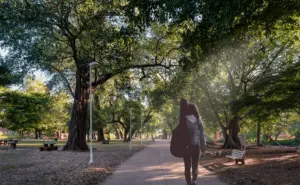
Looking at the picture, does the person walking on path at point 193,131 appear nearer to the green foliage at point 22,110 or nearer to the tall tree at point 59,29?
the tall tree at point 59,29

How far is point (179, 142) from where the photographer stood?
6148mm

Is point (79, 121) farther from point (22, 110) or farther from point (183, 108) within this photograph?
point (22, 110)

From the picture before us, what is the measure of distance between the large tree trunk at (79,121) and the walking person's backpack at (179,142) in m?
18.1

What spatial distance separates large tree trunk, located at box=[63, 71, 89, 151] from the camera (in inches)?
911

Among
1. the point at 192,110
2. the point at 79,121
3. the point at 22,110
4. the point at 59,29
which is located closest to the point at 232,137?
the point at 79,121

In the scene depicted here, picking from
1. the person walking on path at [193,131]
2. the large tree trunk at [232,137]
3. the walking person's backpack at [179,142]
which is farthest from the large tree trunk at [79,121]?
the person walking on path at [193,131]

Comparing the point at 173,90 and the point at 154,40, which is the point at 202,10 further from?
the point at 173,90

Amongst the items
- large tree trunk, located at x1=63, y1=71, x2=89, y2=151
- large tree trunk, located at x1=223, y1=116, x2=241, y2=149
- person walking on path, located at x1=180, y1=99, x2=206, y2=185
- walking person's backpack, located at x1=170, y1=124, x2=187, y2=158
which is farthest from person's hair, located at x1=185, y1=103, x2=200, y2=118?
large tree trunk, located at x1=223, y1=116, x2=241, y2=149

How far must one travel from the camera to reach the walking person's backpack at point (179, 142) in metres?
6.09

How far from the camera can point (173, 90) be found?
88.0 feet

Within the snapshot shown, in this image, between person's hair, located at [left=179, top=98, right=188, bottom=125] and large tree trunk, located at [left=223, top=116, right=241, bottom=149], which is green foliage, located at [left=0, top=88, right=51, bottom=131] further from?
person's hair, located at [left=179, top=98, right=188, bottom=125]

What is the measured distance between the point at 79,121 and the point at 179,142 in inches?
725

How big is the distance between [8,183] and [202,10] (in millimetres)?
6936

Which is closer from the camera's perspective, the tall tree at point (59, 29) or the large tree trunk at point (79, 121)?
the tall tree at point (59, 29)
